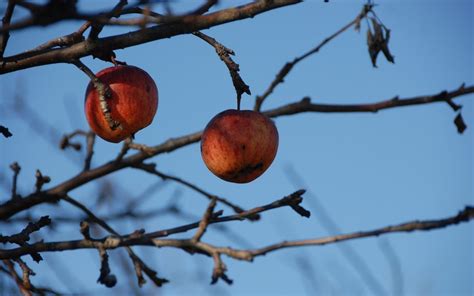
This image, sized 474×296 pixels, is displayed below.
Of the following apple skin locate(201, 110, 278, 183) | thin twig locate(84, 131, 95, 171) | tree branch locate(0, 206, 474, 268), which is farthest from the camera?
thin twig locate(84, 131, 95, 171)

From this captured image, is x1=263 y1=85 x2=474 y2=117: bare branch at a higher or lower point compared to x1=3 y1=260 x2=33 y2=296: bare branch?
higher

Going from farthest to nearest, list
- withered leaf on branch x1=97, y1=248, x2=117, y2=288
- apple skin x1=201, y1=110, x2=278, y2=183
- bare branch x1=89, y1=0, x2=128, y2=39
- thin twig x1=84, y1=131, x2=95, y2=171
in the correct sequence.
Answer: thin twig x1=84, y1=131, x2=95, y2=171 < apple skin x1=201, y1=110, x2=278, y2=183 < withered leaf on branch x1=97, y1=248, x2=117, y2=288 < bare branch x1=89, y1=0, x2=128, y2=39

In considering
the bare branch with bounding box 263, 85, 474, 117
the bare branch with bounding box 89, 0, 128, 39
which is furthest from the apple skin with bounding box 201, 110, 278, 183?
the bare branch with bounding box 89, 0, 128, 39

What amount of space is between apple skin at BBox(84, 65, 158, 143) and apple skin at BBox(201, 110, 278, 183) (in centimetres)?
23

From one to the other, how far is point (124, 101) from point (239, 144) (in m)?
0.41

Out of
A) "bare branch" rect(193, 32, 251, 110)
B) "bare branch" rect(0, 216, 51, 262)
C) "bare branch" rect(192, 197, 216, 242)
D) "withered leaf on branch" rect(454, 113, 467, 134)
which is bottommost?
"bare branch" rect(0, 216, 51, 262)

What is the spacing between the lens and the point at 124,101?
2.04 metres

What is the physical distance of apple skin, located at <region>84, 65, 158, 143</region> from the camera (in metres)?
2.04

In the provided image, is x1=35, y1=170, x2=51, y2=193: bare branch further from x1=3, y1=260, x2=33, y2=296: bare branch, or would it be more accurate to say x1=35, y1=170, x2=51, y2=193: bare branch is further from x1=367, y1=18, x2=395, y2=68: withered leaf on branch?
x1=367, y1=18, x2=395, y2=68: withered leaf on branch

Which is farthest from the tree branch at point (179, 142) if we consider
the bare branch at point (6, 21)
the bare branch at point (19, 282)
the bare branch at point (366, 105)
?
the bare branch at point (6, 21)

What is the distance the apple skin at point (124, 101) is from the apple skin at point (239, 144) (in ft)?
0.77

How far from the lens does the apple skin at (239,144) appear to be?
7.07ft

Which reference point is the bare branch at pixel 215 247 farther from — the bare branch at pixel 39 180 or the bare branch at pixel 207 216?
the bare branch at pixel 39 180

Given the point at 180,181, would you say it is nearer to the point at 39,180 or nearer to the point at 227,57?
the point at 39,180
